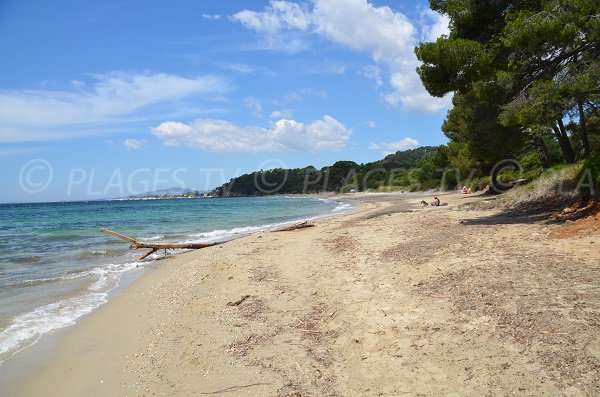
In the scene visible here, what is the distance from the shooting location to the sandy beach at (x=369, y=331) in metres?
3.69

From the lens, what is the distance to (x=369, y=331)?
15.9 feet

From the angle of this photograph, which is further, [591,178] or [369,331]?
[591,178]

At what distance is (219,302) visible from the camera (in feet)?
23.2

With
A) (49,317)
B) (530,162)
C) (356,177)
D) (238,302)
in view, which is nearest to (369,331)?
(238,302)

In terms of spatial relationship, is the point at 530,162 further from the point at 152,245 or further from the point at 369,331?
the point at 369,331

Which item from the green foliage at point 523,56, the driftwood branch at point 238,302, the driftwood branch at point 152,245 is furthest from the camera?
the driftwood branch at point 152,245

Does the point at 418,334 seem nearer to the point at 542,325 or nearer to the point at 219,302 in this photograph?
the point at 542,325

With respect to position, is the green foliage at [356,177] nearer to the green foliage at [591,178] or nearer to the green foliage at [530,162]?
the green foliage at [530,162]

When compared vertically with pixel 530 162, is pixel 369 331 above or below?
below

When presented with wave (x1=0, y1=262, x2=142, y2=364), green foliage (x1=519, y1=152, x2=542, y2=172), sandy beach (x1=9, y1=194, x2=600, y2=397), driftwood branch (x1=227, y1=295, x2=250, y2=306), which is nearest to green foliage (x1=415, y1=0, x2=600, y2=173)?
sandy beach (x1=9, y1=194, x2=600, y2=397)

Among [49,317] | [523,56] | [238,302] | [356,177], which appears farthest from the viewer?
[356,177]

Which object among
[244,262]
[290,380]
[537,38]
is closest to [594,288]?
[290,380]

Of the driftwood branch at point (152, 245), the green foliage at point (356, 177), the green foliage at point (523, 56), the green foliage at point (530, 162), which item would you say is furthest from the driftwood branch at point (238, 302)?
the green foliage at point (356, 177)

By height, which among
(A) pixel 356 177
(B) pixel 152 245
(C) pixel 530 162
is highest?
(A) pixel 356 177
